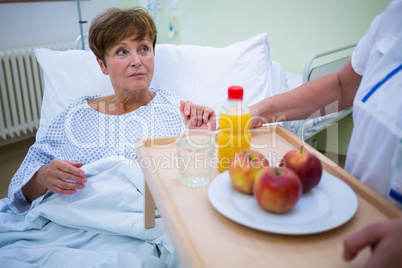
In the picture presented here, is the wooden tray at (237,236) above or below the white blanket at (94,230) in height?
above

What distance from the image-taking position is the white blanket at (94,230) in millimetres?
1063

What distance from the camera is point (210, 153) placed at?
35.0 inches

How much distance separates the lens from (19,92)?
313cm

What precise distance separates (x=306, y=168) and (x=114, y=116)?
104 cm

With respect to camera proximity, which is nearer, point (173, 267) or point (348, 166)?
point (348, 166)

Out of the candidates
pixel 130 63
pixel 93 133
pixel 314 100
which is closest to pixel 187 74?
pixel 130 63

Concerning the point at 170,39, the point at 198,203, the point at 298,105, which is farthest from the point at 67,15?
the point at 198,203

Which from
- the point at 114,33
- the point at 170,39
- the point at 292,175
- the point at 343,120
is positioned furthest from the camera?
the point at 170,39

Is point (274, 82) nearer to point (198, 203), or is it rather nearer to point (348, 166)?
point (348, 166)

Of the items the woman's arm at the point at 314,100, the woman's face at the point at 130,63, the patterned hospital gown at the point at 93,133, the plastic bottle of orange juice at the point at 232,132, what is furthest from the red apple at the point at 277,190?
the woman's face at the point at 130,63

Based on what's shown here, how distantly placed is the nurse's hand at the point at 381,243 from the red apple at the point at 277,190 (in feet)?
0.45

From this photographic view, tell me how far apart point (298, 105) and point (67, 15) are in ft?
9.63

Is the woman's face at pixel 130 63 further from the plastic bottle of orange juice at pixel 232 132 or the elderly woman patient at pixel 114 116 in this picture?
the plastic bottle of orange juice at pixel 232 132

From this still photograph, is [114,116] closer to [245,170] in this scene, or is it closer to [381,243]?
[245,170]
